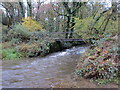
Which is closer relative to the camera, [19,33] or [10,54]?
[10,54]

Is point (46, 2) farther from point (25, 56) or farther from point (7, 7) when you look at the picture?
point (25, 56)

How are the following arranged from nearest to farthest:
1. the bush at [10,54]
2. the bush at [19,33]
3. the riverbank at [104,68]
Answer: the riverbank at [104,68] → the bush at [10,54] → the bush at [19,33]

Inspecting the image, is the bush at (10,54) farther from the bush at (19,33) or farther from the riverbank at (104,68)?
the riverbank at (104,68)

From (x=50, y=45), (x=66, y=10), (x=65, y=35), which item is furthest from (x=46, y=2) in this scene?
(x=50, y=45)

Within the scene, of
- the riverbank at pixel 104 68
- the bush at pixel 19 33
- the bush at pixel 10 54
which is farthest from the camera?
the bush at pixel 19 33

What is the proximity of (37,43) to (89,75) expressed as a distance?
7034 millimetres

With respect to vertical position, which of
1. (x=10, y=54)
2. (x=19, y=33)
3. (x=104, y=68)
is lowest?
(x=10, y=54)

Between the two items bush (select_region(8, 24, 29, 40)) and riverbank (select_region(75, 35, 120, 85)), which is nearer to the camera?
riverbank (select_region(75, 35, 120, 85))

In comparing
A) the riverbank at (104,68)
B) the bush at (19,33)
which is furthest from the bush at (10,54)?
the riverbank at (104,68)

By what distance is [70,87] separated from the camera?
155 inches

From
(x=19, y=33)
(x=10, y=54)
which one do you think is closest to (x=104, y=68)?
(x=10, y=54)

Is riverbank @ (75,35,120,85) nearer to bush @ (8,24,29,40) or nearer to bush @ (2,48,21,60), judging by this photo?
bush @ (2,48,21,60)

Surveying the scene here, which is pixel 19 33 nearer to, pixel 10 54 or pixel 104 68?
pixel 10 54

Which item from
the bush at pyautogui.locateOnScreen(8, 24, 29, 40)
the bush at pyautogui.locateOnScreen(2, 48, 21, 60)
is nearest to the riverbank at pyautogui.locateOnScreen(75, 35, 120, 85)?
the bush at pyautogui.locateOnScreen(2, 48, 21, 60)
